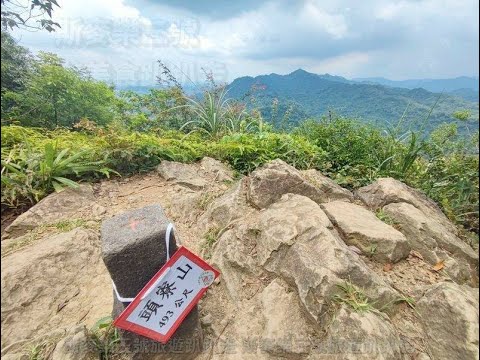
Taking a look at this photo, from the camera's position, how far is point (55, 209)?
306 centimetres

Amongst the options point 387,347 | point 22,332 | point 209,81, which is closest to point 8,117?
point 22,332

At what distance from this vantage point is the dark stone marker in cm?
167

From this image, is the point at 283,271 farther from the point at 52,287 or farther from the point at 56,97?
the point at 56,97

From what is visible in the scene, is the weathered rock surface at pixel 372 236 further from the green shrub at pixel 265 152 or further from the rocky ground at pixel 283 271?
the green shrub at pixel 265 152

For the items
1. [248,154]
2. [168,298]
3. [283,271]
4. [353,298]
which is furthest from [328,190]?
[168,298]

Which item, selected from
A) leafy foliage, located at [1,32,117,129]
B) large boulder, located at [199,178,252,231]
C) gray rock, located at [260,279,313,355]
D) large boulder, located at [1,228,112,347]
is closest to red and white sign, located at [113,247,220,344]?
gray rock, located at [260,279,313,355]

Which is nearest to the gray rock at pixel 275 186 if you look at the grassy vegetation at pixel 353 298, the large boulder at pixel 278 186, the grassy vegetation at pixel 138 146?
the large boulder at pixel 278 186

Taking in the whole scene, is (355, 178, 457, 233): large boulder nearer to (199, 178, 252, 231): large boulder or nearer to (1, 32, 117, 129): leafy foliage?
(199, 178, 252, 231): large boulder

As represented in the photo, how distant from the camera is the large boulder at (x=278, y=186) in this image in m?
3.03

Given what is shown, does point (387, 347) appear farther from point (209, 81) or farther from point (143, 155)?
point (209, 81)

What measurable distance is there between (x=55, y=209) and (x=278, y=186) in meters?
2.19

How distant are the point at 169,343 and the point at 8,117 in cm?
272

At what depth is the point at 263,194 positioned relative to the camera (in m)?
3.03

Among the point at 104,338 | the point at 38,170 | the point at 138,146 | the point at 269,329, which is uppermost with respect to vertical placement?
the point at 138,146
